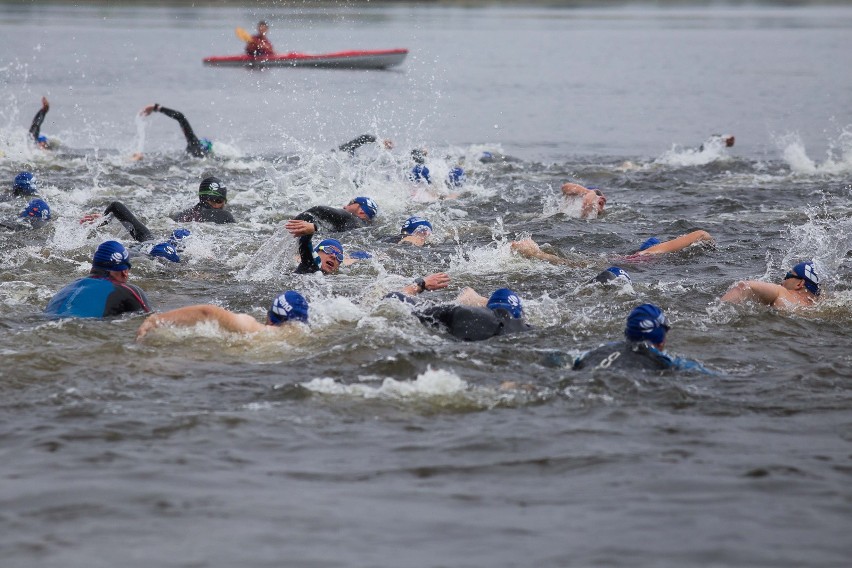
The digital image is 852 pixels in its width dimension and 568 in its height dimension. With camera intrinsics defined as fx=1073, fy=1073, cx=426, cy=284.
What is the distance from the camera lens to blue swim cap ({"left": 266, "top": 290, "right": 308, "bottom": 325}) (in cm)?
912

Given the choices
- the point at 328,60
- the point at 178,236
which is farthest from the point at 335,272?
the point at 328,60

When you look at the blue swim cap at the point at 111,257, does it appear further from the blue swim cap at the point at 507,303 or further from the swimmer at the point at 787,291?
the swimmer at the point at 787,291

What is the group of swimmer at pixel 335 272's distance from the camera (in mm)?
8391

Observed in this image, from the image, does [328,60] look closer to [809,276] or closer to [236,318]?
[809,276]

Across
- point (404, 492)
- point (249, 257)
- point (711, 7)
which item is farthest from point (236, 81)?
point (711, 7)

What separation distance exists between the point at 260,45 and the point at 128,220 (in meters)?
25.7

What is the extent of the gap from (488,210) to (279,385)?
9.00 metres

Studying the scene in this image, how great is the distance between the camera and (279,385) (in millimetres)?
8109

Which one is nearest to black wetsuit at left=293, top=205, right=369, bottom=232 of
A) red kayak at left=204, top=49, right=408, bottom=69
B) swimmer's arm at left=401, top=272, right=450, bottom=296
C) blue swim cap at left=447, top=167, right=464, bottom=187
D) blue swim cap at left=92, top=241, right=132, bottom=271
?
blue swim cap at left=447, top=167, right=464, bottom=187

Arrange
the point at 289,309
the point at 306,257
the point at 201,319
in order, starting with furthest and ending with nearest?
the point at 306,257 → the point at 289,309 → the point at 201,319

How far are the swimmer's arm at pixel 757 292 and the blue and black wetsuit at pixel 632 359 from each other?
2303 mm

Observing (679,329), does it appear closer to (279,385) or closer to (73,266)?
(279,385)

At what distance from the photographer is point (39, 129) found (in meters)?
20.8

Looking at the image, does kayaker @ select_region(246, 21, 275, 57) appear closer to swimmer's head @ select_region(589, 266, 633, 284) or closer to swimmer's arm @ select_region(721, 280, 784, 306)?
swimmer's head @ select_region(589, 266, 633, 284)
